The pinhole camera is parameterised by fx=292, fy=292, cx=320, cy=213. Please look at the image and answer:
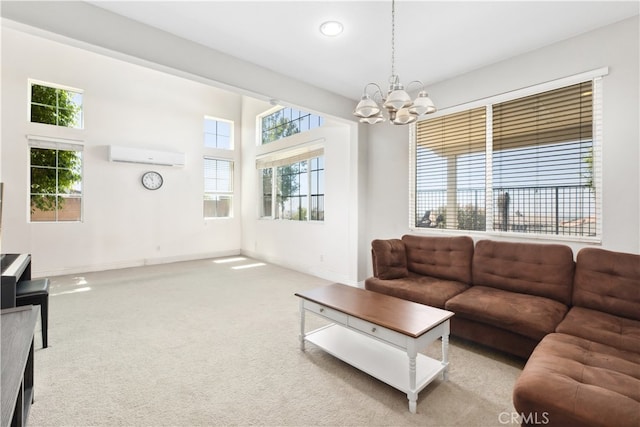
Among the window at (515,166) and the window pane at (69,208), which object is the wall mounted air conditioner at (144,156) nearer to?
the window pane at (69,208)

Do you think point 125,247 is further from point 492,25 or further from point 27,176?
point 492,25

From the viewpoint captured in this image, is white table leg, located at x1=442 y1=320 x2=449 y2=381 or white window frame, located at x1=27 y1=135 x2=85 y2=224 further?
white window frame, located at x1=27 y1=135 x2=85 y2=224

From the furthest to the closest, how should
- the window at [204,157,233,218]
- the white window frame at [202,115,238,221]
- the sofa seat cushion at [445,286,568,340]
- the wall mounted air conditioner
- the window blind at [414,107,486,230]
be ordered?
1. the window at [204,157,233,218]
2. the white window frame at [202,115,238,221]
3. the wall mounted air conditioner
4. the window blind at [414,107,486,230]
5. the sofa seat cushion at [445,286,568,340]

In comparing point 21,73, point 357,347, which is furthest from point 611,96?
point 21,73

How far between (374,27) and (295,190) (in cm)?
351

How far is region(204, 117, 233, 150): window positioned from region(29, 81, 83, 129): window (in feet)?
7.48

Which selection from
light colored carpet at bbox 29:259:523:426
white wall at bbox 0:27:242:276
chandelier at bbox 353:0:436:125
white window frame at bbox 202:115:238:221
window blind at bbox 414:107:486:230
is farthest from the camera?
white window frame at bbox 202:115:238:221

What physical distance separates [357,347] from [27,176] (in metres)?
5.85

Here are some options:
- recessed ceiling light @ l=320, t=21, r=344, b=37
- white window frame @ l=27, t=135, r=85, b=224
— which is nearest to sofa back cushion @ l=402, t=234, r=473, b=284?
recessed ceiling light @ l=320, t=21, r=344, b=37

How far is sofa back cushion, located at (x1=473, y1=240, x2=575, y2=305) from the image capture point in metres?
2.52

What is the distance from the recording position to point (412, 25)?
2.59 metres

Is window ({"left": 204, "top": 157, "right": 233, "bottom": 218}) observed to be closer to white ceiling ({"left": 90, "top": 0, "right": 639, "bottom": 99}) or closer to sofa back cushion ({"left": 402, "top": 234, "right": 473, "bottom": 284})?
white ceiling ({"left": 90, "top": 0, "right": 639, "bottom": 99})

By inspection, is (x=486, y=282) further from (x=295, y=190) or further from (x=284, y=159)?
(x=284, y=159)

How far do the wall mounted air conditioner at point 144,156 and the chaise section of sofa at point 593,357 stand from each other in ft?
21.2
